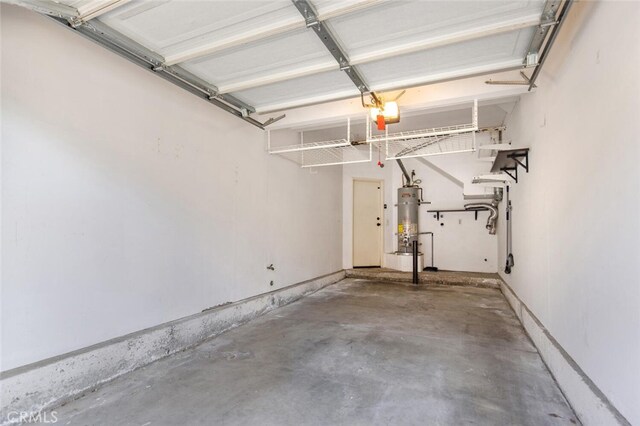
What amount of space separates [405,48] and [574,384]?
2.31 meters

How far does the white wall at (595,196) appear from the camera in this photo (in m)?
1.30

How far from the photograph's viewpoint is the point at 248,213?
3.92 meters

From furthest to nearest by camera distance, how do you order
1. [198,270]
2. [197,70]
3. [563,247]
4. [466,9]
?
[198,270], [197,70], [563,247], [466,9]

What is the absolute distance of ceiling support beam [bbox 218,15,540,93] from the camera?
6.01 ft

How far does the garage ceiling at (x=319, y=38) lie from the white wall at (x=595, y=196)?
318 mm

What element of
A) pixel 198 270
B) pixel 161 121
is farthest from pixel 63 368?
pixel 161 121

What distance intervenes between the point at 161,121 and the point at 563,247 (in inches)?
130

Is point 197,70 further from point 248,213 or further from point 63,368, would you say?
point 63,368

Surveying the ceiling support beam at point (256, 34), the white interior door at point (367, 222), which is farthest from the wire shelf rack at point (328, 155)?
the ceiling support beam at point (256, 34)

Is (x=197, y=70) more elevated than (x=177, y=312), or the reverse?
(x=197, y=70)

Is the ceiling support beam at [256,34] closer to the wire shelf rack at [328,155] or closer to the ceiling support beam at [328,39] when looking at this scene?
the ceiling support beam at [328,39]

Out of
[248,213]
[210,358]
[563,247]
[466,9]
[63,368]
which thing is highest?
[466,9]

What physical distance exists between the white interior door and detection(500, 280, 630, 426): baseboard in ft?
14.8
